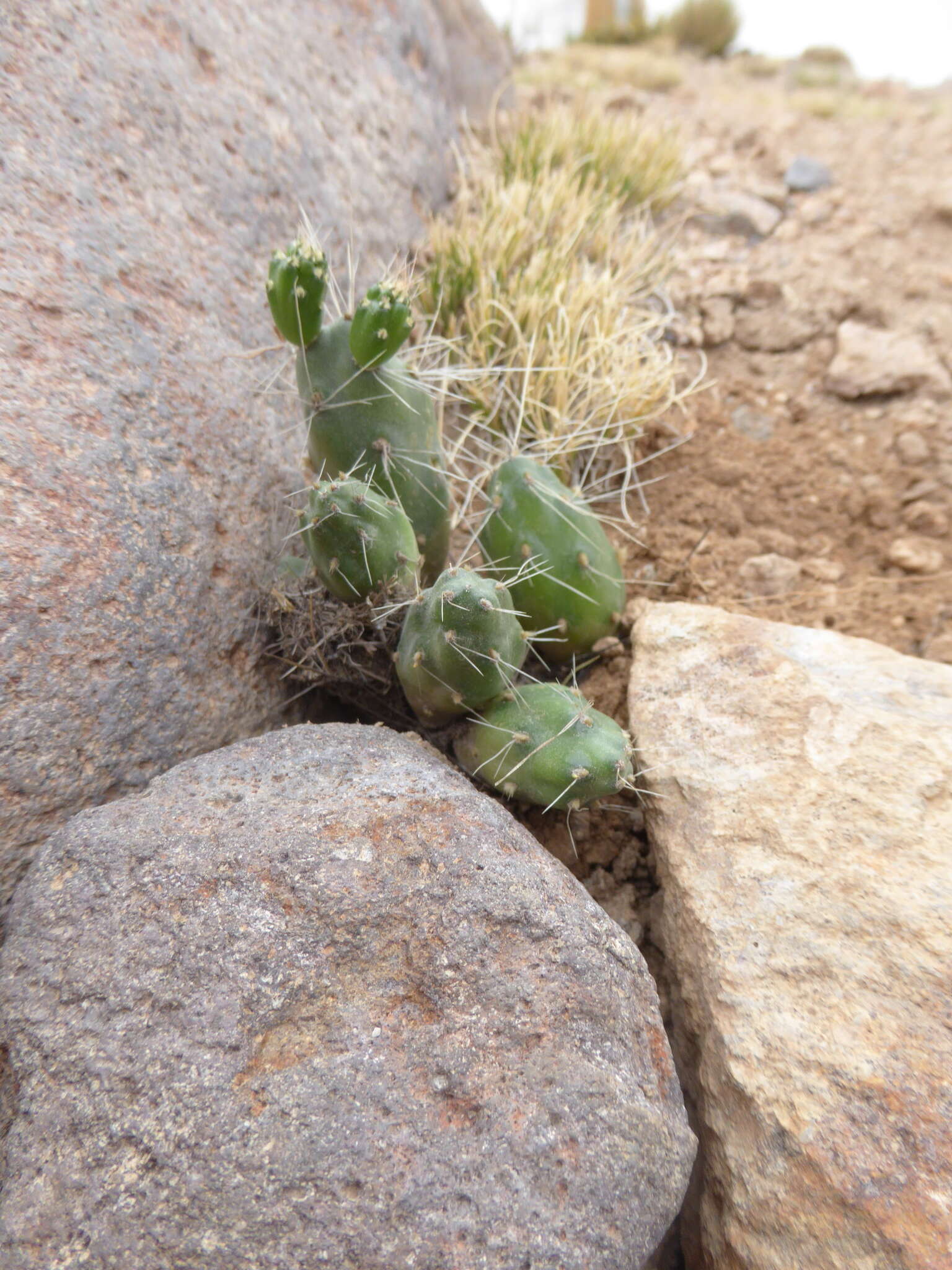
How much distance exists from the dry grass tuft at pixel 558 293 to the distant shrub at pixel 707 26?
6447mm

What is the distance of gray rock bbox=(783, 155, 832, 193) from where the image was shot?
397cm

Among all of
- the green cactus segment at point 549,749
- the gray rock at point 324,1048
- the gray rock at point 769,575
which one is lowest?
the gray rock at point 324,1048

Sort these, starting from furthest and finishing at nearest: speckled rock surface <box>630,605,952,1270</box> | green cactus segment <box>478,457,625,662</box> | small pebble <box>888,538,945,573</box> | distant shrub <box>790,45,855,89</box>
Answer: distant shrub <box>790,45,855,89</box>
small pebble <box>888,538,945,573</box>
green cactus segment <box>478,457,625,662</box>
speckled rock surface <box>630,605,952,1270</box>

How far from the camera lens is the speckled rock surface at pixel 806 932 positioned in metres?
1.31

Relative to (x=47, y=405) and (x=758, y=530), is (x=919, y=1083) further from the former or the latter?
(x=47, y=405)

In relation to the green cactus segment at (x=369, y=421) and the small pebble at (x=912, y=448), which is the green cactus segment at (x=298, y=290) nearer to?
the green cactus segment at (x=369, y=421)

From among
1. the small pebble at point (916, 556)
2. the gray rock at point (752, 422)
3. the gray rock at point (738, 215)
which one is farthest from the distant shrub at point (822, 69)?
the small pebble at point (916, 556)

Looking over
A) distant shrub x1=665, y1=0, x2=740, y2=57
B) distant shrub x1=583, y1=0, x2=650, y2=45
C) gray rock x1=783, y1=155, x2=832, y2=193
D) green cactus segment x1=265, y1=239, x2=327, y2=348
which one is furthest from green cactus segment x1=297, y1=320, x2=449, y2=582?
distant shrub x1=665, y1=0, x2=740, y2=57

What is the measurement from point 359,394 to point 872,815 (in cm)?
131

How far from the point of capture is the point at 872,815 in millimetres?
1643

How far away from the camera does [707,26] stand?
29.3 ft

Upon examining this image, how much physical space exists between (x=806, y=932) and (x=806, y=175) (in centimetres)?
373

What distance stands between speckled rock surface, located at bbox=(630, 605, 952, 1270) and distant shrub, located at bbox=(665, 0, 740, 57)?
918cm

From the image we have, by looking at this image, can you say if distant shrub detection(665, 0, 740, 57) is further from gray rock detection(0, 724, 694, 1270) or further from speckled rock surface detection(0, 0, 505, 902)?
gray rock detection(0, 724, 694, 1270)
